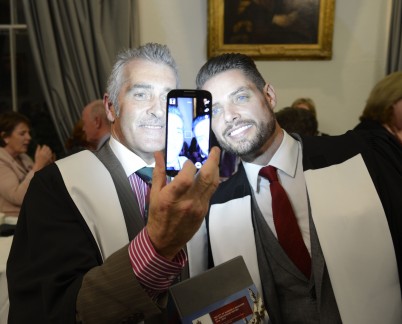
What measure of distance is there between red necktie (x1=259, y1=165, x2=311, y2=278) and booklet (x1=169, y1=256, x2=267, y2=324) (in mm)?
269

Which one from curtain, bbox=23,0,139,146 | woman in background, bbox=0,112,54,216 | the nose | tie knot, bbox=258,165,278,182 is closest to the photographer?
the nose

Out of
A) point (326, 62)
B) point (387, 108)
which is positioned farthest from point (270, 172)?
point (326, 62)

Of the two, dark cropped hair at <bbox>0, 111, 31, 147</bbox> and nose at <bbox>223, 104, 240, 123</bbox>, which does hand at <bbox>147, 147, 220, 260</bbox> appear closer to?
nose at <bbox>223, 104, 240, 123</bbox>

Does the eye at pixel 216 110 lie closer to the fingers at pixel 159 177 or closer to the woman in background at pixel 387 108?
the fingers at pixel 159 177

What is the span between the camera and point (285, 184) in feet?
4.94

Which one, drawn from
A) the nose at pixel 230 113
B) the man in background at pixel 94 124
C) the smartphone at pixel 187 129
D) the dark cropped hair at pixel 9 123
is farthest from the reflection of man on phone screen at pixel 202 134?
the dark cropped hair at pixel 9 123

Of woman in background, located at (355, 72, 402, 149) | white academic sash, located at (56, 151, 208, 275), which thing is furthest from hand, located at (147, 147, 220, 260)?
woman in background, located at (355, 72, 402, 149)

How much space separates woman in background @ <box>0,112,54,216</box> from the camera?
349cm

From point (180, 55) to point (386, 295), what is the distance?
12.6 feet

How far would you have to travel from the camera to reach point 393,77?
2434 millimetres

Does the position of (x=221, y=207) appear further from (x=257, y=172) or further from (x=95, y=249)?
(x=95, y=249)

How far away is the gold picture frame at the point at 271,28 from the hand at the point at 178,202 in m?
4.10

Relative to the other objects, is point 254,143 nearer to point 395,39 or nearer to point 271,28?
point 271,28

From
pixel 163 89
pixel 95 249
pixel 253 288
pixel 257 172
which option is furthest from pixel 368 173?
pixel 95 249
